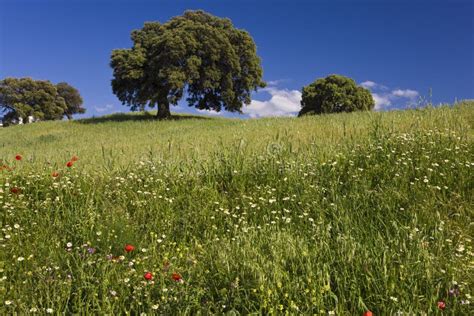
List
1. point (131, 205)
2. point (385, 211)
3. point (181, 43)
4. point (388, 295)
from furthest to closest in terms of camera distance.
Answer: point (181, 43) → point (131, 205) → point (385, 211) → point (388, 295)

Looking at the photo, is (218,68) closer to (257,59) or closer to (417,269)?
(257,59)

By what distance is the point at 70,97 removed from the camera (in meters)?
80.8

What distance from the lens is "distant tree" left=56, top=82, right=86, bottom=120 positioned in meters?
79.5

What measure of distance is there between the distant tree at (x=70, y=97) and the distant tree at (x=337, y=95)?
51157 millimetres

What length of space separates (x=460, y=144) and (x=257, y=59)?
115ft

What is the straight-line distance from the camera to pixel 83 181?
616 centimetres

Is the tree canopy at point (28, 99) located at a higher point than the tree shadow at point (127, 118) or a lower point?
higher

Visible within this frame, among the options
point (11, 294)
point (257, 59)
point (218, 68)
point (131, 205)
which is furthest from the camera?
point (257, 59)

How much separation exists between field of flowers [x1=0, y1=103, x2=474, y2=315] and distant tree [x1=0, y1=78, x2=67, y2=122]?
69.0 m

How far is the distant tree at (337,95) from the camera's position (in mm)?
56219

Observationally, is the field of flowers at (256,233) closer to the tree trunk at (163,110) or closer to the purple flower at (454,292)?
the purple flower at (454,292)

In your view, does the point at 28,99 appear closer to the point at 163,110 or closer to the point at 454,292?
the point at 163,110

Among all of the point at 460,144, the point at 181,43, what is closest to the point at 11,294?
the point at 460,144

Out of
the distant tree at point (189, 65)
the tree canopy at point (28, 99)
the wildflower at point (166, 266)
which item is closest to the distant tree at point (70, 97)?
the tree canopy at point (28, 99)
